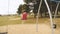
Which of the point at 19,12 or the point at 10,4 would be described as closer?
the point at 10,4

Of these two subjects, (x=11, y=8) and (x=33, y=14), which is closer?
(x=11, y=8)

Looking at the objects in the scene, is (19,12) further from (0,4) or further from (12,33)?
(12,33)

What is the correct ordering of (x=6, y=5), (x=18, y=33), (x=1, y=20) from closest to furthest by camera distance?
(x=18, y=33) < (x=6, y=5) < (x=1, y=20)

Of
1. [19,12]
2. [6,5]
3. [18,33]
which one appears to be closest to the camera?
[18,33]

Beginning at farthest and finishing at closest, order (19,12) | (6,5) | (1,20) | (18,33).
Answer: (19,12) → (1,20) → (6,5) → (18,33)

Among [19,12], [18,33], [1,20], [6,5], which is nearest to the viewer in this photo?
[18,33]

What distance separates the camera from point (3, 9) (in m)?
8.00

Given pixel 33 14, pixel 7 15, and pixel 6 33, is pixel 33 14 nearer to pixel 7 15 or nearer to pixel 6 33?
pixel 7 15

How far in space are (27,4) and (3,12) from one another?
2.65 metres

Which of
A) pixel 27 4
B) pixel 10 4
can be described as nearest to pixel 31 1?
pixel 27 4

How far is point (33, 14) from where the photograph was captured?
403 inches

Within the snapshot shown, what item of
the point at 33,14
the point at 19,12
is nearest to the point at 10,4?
the point at 19,12

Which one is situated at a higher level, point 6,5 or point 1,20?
point 6,5

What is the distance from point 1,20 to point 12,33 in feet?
10.7
